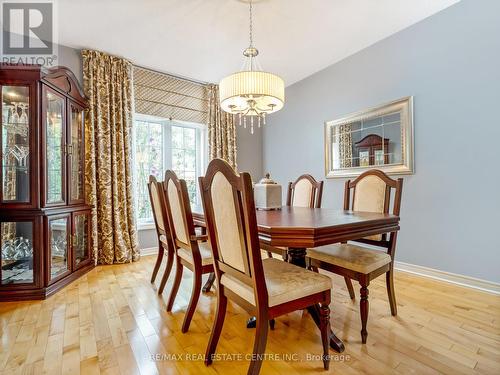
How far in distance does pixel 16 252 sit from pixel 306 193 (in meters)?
2.76

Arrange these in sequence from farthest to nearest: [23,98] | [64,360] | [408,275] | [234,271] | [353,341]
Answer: [408,275] < [23,98] < [353,341] < [64,360] < [234,271]

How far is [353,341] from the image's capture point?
4.96ft

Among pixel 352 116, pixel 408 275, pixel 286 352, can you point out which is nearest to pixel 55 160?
pixel 286 352

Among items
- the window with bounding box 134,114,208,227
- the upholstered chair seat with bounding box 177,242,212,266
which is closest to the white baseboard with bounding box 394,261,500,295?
the upholstered chair seat with bounding box 177,242,212,266

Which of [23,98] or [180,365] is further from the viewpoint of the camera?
[23,98]

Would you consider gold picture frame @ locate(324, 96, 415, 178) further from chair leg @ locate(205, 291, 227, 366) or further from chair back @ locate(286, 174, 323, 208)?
chair leg @ locate(205, 291, 227, 366)

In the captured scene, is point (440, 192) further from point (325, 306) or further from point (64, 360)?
point (64, 360)

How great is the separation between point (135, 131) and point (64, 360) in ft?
9.04

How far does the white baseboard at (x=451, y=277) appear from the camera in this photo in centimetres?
215

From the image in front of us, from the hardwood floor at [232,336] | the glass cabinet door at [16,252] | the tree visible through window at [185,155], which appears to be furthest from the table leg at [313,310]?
the tree visible through window at [185,155]

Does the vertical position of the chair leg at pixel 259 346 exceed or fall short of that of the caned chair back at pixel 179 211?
it falls short

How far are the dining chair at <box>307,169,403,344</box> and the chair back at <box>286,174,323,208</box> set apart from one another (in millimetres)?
317

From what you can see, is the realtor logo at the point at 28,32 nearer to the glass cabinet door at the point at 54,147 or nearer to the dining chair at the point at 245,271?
the glass cabinet door at the point at 54,147

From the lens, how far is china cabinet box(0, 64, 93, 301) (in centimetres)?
218
